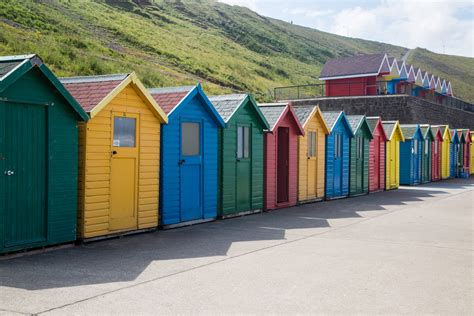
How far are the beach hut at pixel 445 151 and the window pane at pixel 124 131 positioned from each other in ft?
79.4

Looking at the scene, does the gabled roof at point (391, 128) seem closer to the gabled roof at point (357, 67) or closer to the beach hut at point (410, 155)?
the beach hut at point (410, 155)

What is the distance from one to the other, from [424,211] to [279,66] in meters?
91.9

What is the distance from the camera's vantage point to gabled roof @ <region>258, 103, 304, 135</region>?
52.3 feet

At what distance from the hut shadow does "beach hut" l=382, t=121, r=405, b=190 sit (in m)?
9.17

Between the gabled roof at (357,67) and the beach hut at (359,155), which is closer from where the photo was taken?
the beach hut at (359,155)

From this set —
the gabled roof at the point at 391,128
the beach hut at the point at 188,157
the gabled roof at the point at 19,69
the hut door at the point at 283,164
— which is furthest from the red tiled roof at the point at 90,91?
the gabled roof at the point at 391,128

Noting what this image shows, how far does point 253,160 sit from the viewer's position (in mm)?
15195

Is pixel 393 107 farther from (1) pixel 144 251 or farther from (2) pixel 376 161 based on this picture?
(1) pixel 144 251

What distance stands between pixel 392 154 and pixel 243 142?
11.8m

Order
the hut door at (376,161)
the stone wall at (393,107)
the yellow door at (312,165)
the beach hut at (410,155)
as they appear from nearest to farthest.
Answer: the yellow door at (312,165), the hut door at (376,161), the beach hut at (410,155), the stone wall at (393,107)

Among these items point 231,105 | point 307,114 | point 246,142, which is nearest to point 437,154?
point 307,114

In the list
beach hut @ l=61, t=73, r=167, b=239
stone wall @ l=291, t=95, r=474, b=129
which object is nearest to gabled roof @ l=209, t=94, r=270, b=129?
beach hut @ l=61, t=73, r=167, b=239

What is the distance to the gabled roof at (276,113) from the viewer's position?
15.9m

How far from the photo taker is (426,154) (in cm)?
2969
